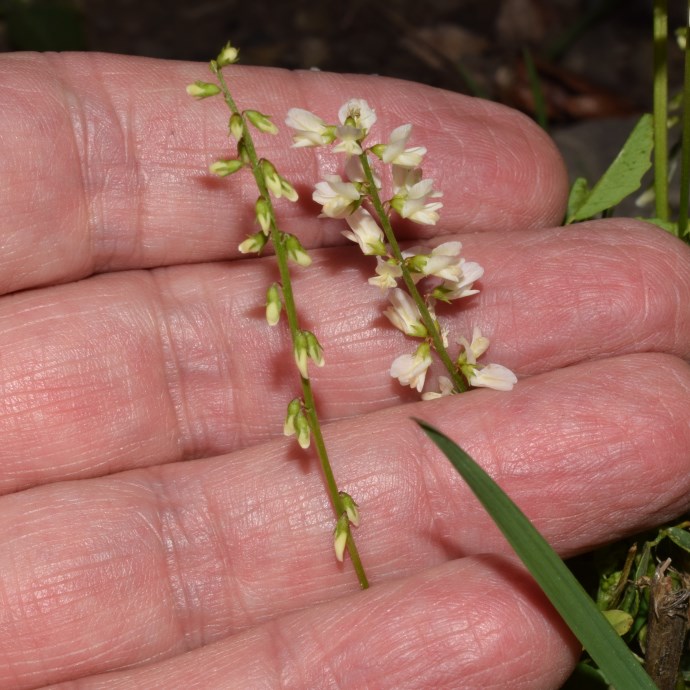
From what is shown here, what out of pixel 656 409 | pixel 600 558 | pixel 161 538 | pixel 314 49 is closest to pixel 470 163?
pixel 656 409

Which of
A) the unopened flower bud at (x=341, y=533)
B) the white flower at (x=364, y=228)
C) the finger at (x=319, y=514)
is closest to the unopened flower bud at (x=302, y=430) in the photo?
the unopened flower bud at (x=341, y=533)

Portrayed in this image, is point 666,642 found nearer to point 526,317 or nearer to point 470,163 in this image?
point 526,317

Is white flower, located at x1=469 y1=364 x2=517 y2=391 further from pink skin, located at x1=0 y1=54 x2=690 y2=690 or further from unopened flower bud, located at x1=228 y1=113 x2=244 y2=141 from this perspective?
unopened flower bud, located at x1=228 y1=113 x2=244 y2=141

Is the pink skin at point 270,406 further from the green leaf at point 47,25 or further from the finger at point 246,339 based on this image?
the green leaf at point 47,25

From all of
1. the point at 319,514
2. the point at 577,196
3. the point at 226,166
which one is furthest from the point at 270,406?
the point at 577,196

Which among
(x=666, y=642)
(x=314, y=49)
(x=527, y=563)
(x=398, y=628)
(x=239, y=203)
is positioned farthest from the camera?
(x=314, y=49)
